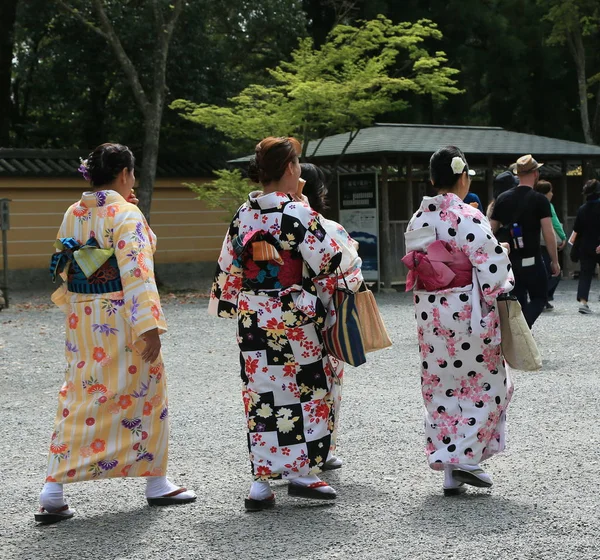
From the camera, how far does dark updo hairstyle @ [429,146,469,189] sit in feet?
14.8

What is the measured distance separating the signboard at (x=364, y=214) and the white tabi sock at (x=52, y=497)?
41.2 ft

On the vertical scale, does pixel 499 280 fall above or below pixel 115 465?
above

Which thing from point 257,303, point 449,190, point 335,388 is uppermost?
point 449,190

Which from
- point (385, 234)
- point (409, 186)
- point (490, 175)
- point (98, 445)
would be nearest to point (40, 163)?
point (385, 234)

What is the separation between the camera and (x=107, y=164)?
13.8ft

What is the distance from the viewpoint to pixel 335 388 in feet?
15.2

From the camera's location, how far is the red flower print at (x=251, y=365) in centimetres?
422

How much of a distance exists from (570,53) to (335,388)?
2048cm

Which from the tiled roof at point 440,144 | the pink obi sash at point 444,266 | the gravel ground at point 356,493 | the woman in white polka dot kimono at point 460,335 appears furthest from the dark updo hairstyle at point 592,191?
the pink obi sash at point 444,266

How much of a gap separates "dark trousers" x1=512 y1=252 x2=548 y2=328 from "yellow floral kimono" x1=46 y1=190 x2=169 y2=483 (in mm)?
4468

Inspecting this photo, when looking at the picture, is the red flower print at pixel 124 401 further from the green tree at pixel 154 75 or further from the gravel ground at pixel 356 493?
the green tree at pixel 154 75

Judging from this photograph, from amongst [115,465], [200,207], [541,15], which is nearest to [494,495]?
[115,465]

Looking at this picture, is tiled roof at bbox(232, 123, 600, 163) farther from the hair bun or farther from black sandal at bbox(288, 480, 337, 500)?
black sandal at bbox(288, 480, 337, 500)

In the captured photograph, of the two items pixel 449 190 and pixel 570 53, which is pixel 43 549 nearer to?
pixel 449 190
